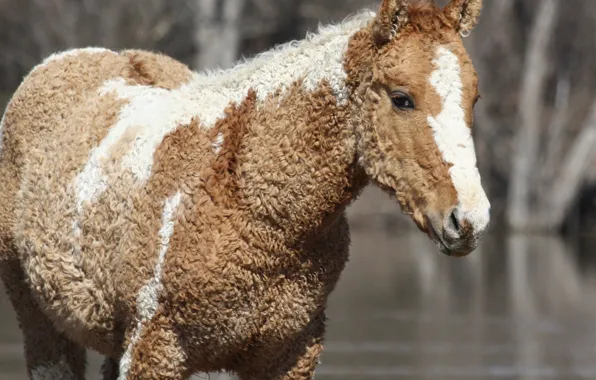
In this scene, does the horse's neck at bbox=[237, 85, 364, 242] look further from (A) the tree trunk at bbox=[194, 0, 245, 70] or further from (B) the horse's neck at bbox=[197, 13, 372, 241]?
(A) the tree trunk at bbox=[194, 0, 245, 70]

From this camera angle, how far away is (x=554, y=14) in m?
23.5

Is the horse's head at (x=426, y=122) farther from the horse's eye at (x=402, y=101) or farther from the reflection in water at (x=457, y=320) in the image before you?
the reflection in water at (x=457, y=320)

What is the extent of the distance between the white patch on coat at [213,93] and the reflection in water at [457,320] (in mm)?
4787

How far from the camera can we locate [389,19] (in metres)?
4.12

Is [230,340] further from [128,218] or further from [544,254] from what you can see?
[544,254]

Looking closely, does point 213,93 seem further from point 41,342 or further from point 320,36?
point 41,342

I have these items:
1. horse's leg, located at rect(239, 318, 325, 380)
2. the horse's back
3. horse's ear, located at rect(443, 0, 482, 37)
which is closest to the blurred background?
the horse's back

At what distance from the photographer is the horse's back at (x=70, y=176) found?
489cm

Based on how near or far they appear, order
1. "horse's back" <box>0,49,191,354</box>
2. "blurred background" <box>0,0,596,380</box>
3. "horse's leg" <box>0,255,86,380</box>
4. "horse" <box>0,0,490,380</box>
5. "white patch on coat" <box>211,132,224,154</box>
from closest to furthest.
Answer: "horse" <box>0,0,490,380</box>
"white patch on coat" <box>211,132,224,154</box>
"horse's back" <box>0,49,191,354</box>
"horse's leg" <box>0,255,86,380</box>
"blurred background" <box>0,0,596,380</box>

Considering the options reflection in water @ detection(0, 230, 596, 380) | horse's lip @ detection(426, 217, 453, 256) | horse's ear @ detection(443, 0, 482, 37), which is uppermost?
reflection in water @ detection(0, 230, 596, 380)

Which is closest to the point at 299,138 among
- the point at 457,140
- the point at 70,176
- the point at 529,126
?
the point at 457,140

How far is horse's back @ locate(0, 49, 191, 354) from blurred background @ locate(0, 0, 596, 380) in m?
4.00

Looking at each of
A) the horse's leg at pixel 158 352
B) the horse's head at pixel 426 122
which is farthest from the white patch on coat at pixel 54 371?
the horse's head at pixel 426 122

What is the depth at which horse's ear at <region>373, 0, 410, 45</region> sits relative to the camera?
13.5 feet
